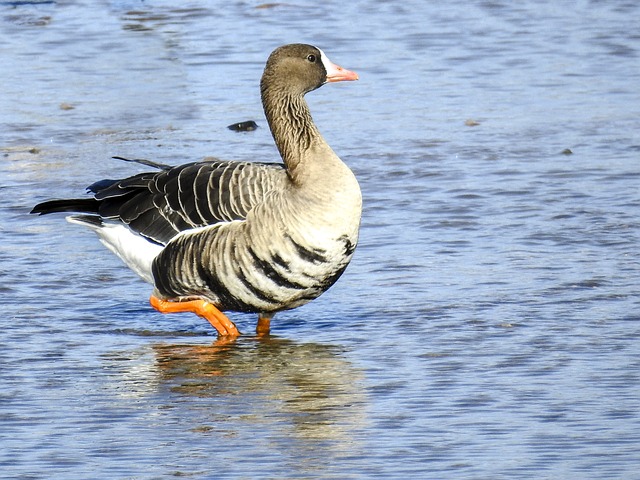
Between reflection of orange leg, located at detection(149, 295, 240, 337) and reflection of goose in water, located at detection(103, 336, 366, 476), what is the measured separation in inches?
4.4

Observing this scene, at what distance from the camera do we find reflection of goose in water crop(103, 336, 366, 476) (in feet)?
20.5

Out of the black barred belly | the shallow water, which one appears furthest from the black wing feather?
the shallow water

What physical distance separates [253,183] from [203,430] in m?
1.94

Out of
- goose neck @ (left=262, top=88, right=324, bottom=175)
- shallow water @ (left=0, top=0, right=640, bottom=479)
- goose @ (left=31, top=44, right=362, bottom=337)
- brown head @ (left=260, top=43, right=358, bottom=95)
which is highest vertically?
brown head @ (left=260, top=43, right=358, bottom=95)

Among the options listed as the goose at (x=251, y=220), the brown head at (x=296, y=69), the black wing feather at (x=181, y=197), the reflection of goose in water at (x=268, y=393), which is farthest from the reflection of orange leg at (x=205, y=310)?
the brown head at (x=296, y=69)

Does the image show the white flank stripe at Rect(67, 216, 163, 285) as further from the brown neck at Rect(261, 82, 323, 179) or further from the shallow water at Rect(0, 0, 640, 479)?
the brown neck at Rect(261, 82, 323, 179)

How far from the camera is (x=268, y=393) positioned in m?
7.00

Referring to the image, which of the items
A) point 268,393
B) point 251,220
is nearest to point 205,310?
point 251,220

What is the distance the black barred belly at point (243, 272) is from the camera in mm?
7734

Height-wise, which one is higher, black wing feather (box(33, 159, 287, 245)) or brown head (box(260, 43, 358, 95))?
brown head (box(260, 43, 358, 95))

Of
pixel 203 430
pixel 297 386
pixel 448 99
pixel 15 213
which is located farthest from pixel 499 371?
pixel 448 99

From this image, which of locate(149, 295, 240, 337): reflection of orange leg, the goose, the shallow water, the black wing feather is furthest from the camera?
locate(149, 295, 240, 337): reflection of orange leg

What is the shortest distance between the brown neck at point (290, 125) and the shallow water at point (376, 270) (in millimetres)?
1017

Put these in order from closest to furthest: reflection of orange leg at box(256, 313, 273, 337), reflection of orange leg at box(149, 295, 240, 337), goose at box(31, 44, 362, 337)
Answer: goose at box(31, 44, 362, 337), reflection of orange leg at box(149, 295, 240, 337), reflection of orange leg at box(256, 313, 273, 337)
